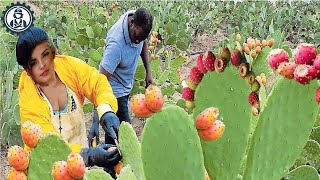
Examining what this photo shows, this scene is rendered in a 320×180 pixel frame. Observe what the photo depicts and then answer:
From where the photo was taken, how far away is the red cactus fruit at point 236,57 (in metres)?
1.00

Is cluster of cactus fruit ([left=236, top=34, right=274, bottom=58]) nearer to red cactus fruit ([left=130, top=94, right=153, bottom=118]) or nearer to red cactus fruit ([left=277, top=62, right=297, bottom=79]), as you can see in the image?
red cactus fruit ([left=277, top=62, right=297, bottom=79])

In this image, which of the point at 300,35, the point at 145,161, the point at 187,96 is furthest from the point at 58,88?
the point at 300,35

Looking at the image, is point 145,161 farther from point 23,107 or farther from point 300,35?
point 300,35

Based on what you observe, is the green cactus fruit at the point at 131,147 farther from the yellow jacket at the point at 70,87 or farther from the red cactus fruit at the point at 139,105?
the yellow jacket at the point at 70,87

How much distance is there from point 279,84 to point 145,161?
0.92ft

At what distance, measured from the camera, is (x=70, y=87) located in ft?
6.84

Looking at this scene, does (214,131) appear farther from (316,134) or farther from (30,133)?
(316,134)

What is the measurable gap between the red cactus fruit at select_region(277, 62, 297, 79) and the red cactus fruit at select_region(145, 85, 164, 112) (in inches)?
8.3

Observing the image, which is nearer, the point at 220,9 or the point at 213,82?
the point at 213,82

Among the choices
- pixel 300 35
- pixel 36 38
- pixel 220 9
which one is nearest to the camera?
pixel 36 38

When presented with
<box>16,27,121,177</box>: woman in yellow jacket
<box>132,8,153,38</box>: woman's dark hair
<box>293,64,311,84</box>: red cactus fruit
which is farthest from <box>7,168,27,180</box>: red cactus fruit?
<box>132,8,153,38</box>: woman's dark hair

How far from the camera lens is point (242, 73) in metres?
1.05

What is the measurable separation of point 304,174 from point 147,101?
0.63m

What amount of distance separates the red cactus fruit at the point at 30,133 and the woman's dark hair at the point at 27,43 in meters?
0.92
